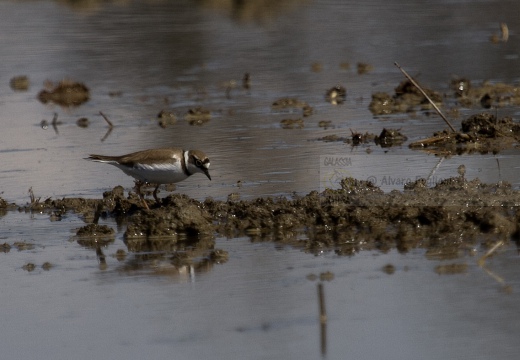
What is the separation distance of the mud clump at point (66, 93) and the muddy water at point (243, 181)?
33 cm

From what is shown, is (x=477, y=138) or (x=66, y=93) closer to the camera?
(x=477, y=138)

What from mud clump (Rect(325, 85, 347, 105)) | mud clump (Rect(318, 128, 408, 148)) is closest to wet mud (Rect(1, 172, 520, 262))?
mud clump (Rect(318, 128, 408, 148))

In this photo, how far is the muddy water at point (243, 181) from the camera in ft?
22.3

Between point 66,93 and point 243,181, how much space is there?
8.85m

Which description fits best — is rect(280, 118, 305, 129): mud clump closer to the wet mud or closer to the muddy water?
the muddy water

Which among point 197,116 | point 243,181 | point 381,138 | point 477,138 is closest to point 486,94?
point 381,138

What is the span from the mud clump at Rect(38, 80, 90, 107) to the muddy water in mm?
332

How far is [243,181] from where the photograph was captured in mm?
11273

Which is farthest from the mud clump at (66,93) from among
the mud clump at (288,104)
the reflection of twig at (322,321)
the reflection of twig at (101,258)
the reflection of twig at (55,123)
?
the reflection of twig at (322,321)

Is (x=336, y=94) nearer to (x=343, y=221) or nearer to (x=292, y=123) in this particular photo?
(x=292, y=123)

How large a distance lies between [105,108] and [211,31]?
37.7 ft

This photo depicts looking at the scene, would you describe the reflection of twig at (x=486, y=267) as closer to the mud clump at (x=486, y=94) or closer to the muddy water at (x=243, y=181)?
the muddy water at (x=243, y=181)

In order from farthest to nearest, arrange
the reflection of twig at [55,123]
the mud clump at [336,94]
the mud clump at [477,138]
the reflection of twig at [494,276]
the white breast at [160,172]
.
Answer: the mud clump at [336,94] → the reflection of twig at [55,123] → the mud clump at [477,138] → the white breast at [160,172] → the reflection of twig at [494,276]

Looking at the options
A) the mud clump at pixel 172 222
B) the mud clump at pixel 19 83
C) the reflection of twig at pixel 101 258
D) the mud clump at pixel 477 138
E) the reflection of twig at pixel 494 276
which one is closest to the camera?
the reflection of twig at pixel 494 276
